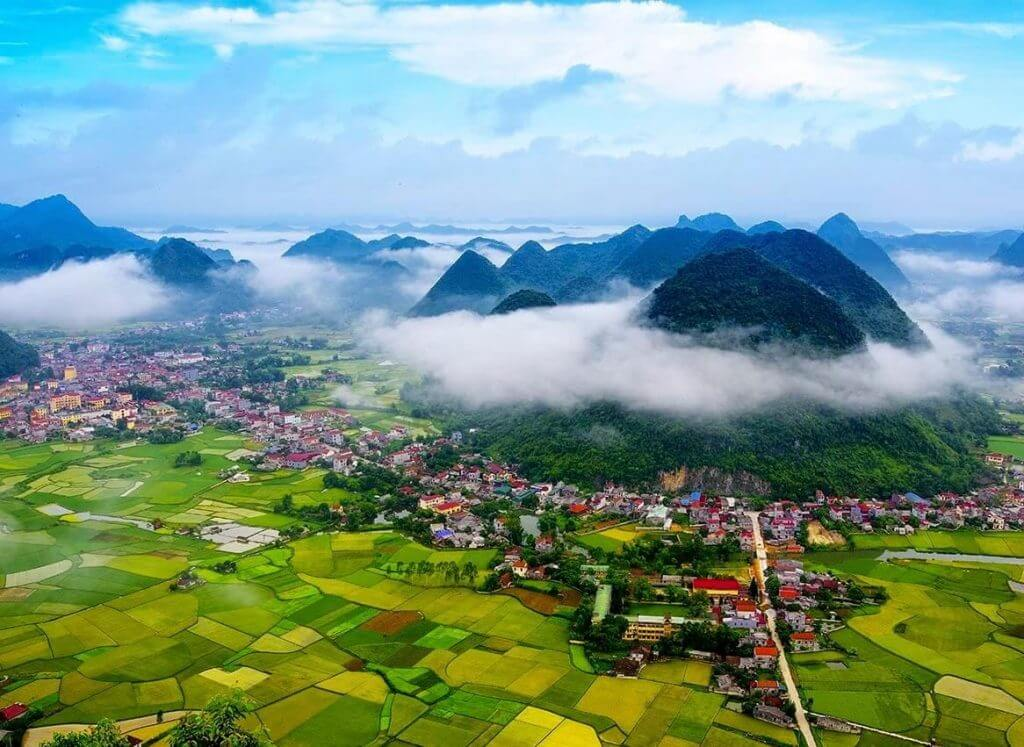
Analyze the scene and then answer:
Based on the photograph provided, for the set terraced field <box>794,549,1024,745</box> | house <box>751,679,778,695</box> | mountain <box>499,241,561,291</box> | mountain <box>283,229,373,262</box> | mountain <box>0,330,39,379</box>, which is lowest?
terraced field <box>794,549,1024,745</box>

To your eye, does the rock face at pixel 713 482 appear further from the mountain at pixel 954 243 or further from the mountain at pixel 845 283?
the mountain at pixel 954 243

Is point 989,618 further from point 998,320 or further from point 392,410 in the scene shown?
point 998,320

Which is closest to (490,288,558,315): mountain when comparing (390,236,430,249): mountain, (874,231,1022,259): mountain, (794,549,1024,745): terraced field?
(794,549,1024,745): terraced field

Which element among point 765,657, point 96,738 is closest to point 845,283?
point 765,657

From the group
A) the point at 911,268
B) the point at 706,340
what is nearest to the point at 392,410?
the point at 706,340

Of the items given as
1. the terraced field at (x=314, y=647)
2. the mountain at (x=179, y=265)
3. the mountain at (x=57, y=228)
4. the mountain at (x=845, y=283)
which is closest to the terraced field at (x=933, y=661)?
the terraced field at (x=314, y=647)

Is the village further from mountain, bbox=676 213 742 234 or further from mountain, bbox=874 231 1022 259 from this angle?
mountain, bbox=874 231 1022 259
